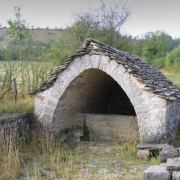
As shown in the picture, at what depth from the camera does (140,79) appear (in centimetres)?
496

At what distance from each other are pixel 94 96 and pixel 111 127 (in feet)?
4.32

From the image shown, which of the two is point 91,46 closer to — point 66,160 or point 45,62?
point 66,160

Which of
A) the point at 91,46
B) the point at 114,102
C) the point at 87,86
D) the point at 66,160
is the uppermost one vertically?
the point at 91,46

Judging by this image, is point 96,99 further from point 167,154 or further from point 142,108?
point 167,154

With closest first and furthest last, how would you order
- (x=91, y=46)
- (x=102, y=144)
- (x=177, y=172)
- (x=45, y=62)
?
(x=177, y=172) < (x=91, y=46) < (x=102, y=144) < (x=45, y=62)

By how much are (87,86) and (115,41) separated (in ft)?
31.2

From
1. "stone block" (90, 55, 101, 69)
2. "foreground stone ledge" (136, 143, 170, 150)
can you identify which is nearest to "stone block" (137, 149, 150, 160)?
"foreground stone ledge" (136, 143, 170, 150)

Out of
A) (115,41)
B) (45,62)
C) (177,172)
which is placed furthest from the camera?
(115,41)

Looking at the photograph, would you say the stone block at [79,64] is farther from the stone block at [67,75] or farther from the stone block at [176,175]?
the stone block at [176,175]

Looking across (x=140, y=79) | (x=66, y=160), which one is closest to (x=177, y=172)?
(x=140, y=79)

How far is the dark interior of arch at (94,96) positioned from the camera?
240 inches

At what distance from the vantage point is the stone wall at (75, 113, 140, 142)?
6.34 meters

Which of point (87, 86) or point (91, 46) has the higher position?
point (91, 46)

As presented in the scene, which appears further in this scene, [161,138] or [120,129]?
[120,129]
